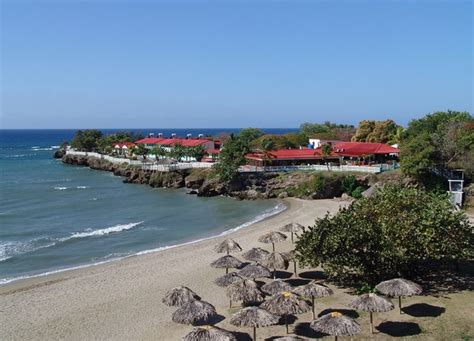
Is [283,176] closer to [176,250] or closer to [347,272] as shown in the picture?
[176,250]

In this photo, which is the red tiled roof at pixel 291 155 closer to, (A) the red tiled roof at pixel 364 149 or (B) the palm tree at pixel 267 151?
(B) the palm tree at pixel 267 151

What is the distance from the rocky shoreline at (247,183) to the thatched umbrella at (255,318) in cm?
3523

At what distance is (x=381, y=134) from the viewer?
77.6m

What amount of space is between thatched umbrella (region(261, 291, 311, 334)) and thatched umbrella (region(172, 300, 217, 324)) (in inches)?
80.5

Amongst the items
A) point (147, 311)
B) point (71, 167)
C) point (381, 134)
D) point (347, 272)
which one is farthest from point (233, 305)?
point (71, 167)

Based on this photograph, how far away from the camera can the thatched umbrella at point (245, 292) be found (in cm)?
1844

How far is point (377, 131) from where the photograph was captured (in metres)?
78.3

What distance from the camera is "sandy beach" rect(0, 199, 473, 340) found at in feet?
59.8

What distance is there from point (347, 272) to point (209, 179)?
36666mm

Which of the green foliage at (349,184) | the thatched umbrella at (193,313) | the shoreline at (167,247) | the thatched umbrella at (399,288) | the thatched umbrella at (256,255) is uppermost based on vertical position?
the green foliage at (349,184)

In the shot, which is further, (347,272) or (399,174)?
(399,174)

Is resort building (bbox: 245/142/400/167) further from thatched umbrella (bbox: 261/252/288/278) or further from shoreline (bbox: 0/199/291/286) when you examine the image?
thatched umbrella (bbox: 261/252/288/278)

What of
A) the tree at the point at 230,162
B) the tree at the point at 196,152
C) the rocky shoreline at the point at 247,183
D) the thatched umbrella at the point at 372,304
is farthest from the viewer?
the tree at the point at 196,152

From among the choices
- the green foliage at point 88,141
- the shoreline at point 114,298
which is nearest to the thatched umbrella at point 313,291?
the shoreline at point 114,298
